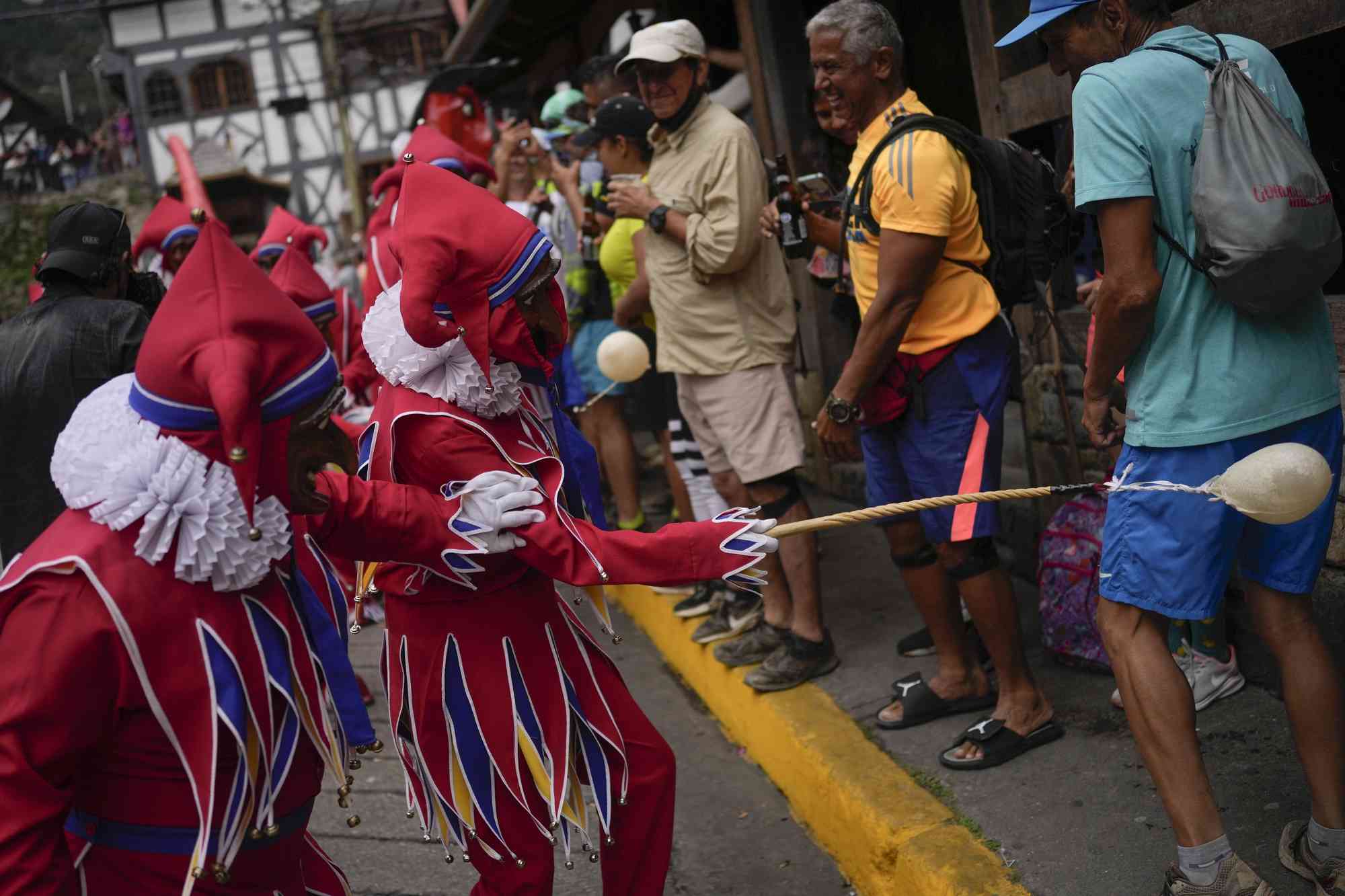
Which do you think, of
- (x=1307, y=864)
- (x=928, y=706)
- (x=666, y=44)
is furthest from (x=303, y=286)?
(x=1307, y=864)

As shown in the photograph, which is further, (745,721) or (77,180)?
(77,180)

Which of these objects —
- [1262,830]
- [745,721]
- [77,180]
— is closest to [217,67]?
[77,180]

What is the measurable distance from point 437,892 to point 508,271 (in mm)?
2060

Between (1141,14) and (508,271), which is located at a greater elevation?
(1141,14)

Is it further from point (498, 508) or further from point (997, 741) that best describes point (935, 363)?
point (498, 508)

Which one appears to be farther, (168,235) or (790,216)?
(168,235)

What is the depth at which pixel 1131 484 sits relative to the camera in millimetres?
2584

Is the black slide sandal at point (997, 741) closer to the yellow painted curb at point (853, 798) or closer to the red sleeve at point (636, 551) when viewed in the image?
the yellow painted curb at point (853, 798)

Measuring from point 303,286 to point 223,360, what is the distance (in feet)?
13.1

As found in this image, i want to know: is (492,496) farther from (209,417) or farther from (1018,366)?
(1018,366)

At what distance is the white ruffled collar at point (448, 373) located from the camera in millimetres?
2602

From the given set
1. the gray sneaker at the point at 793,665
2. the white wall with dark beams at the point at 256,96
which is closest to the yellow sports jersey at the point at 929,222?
the gray sneaker at the point at 793,665

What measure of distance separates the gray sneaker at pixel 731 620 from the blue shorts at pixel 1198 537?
2.45m

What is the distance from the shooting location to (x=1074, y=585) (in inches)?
159
